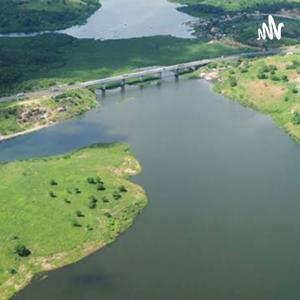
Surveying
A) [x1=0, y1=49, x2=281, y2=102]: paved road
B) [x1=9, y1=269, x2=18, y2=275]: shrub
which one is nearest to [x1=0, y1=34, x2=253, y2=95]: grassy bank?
[x1=0, y1=49, x2=281, y2=102]: paved road

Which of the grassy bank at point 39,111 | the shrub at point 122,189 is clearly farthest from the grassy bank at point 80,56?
the shrub at point 122,189

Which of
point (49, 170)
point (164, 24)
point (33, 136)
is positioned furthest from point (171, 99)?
point (164, 24)

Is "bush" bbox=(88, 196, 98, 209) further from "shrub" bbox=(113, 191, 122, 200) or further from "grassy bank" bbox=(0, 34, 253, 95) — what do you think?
"grassy bank" bbox=(0, 34, 253, 95)

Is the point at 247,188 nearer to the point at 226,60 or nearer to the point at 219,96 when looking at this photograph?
the point at 219,96

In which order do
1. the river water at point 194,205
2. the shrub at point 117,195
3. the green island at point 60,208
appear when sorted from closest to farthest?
the river water at point 194,205 < the green island at point 60,208 < the shrub at point 117,195

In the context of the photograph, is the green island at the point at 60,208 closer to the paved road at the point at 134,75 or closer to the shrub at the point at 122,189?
the shrub at the point at 122,189

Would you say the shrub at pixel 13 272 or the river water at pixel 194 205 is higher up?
the river water at pixel 194 205
